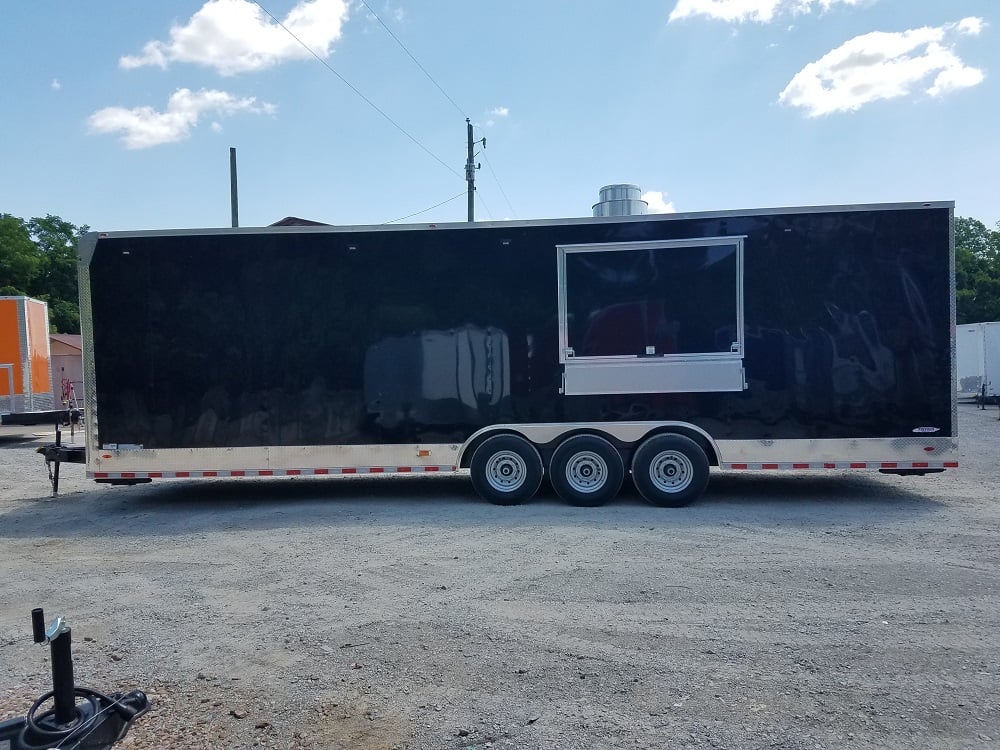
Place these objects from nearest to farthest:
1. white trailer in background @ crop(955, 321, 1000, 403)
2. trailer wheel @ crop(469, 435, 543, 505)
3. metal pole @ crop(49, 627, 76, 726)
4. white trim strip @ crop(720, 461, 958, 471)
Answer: metal pole @ crop(49, 627, 76, 726) → white trim strip @ crop(720, 461, 958, 471) → trailer wheel @ crop(469, 435, 543, 505) → white trailer in background @ crop(955, 321, 1000, 403)

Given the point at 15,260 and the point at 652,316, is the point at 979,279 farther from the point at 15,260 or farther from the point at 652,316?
the point at 15,260

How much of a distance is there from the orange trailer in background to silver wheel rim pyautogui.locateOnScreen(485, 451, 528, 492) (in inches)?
466

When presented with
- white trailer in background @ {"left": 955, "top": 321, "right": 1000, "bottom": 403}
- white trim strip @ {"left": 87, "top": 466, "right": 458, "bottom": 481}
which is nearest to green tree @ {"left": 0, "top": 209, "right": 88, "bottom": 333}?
white trim strip @ {"left": 87, "top": 466, "right": 458, "bottom": 481}

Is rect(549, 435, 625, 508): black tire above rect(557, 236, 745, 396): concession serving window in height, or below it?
below

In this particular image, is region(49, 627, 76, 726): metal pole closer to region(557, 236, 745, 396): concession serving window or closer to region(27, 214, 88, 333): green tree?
region(557, 236, 745, 396): concession serving window

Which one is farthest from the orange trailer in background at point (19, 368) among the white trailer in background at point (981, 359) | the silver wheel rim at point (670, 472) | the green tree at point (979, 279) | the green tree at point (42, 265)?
the green tree at point (979, 279)

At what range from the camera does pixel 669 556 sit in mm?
6219

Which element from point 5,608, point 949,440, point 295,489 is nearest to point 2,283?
point 295,489

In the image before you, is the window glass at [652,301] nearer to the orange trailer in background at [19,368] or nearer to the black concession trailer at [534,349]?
the black concession trailer at [534,349]

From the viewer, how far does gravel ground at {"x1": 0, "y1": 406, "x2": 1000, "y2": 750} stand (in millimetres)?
3502

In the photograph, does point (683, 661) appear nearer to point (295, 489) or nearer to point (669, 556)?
point (669, 556)

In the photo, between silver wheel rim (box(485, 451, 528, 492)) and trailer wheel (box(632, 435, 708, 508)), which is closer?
trailer wheel (box(632, 435, 708, 508))

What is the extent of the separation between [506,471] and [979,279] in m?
47.9

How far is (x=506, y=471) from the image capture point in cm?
863
